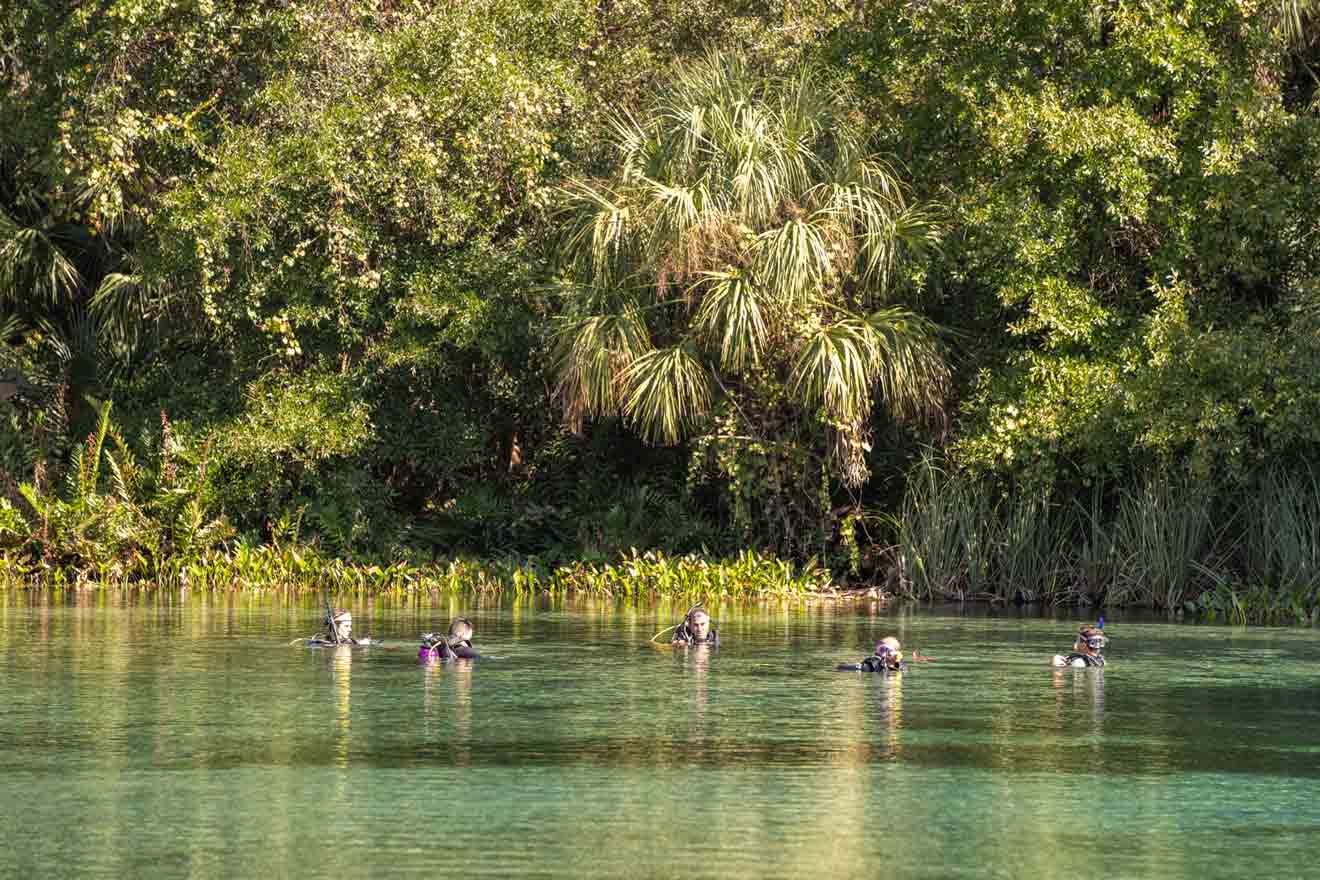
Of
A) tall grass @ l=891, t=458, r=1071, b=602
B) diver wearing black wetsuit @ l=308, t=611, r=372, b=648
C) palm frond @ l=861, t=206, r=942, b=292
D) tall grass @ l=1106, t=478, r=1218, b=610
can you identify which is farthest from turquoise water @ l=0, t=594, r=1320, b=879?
palm frond @ l=861, t=206, r=942, b=292

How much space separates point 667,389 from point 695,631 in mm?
8167

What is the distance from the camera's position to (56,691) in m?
15.0

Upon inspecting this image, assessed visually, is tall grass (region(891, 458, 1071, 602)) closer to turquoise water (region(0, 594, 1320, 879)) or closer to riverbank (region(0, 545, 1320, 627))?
riverbank (region(0, 545, 1320, 627))

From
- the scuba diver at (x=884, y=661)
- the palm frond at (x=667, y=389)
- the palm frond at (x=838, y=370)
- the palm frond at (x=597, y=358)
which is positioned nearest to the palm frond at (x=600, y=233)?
the palm frond at (x=597, y=358)

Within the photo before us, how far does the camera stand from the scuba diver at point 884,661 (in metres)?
16.5

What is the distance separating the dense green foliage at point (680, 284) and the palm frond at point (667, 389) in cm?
6

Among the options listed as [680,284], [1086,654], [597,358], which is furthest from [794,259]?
[1086,654]

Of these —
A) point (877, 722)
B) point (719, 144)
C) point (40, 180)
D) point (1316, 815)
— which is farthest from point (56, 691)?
point (40, 180)

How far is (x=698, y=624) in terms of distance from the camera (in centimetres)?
1873

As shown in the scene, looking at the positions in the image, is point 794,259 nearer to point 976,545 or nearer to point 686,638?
point 976,545

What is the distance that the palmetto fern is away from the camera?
2652 cm

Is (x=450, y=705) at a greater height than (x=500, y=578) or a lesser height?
lesser

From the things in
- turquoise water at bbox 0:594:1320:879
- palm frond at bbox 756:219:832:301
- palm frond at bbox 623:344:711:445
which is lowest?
turquoise water at bbox 0:594:1320:879

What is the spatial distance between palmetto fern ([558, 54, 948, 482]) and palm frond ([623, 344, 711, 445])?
0.08 feet
